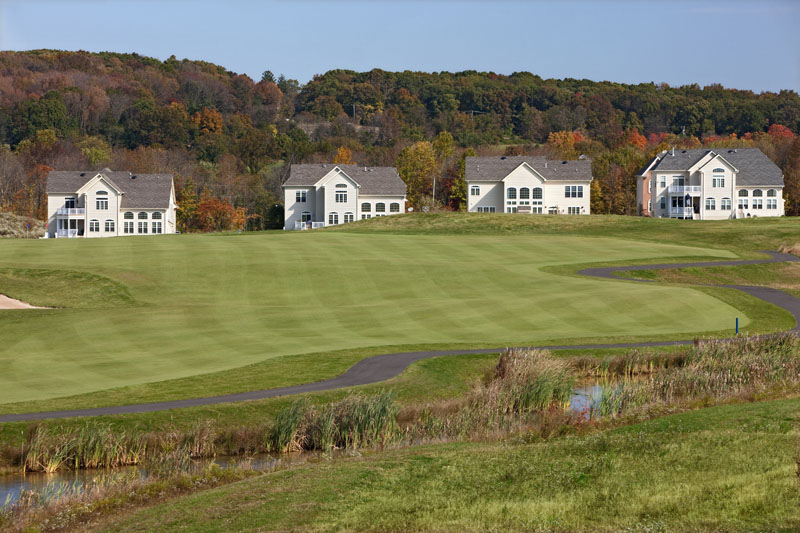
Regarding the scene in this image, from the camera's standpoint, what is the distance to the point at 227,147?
559 feet

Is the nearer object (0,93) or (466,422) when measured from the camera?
(466,422)

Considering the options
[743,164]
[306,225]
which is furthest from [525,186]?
[743,164]

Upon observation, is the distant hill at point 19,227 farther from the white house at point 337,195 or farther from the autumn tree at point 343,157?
the autumn tree at point 343,157

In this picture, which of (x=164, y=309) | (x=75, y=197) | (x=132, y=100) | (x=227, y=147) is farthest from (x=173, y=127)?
(x=164, y=309)

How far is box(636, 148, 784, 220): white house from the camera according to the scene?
120 meters

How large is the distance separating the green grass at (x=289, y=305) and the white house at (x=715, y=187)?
4985 cm

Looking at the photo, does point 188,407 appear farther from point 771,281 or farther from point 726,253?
point 726,253

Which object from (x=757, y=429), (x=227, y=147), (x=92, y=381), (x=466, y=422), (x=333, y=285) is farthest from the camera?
(x=227, y=147)

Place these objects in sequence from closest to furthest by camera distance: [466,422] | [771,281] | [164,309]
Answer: [466,422] < [164,309] < [771,281]

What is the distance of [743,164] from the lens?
123 metres

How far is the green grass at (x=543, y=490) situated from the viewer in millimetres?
14328

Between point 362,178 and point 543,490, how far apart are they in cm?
10696

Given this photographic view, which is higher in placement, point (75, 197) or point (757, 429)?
point (75, 197)

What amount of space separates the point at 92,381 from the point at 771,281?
149 feet
